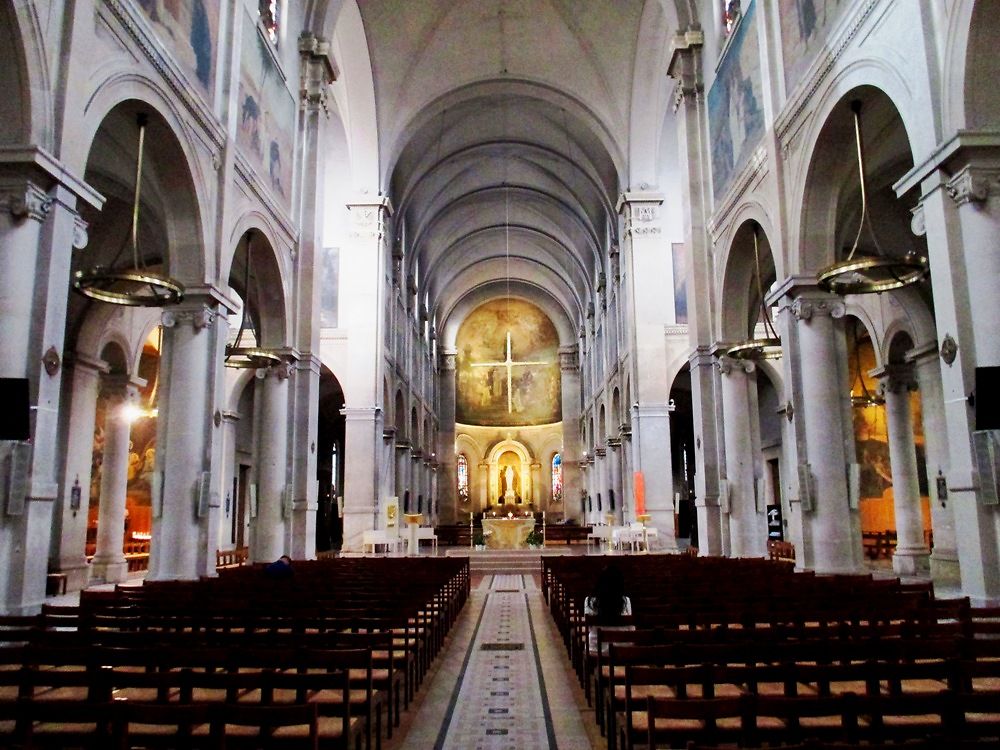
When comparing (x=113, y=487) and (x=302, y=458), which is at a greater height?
(x=302, y=458)

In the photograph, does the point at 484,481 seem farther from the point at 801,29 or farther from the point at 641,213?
the point at 801,29

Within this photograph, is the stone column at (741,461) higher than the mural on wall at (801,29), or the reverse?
the mural on wall at (801,29)

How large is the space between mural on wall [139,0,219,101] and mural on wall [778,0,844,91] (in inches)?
367

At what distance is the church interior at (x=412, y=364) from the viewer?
4637mm

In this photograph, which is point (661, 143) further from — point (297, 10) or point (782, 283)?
point (782, 283)

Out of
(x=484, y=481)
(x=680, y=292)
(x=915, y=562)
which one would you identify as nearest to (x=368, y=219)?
(x=680, y=292)

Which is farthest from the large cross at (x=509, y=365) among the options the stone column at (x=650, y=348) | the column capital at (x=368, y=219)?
the column capital at (x=368, y=219)

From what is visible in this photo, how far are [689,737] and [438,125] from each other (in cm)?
2740

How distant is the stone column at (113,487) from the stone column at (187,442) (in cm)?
587

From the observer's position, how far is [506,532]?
29.2 meters

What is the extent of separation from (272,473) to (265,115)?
7.08 metres

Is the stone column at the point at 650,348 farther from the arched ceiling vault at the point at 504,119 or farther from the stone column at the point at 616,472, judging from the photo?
the stone column at the point at 616,472

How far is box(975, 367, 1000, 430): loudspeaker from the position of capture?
7125 mm

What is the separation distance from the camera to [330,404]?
38.4m
